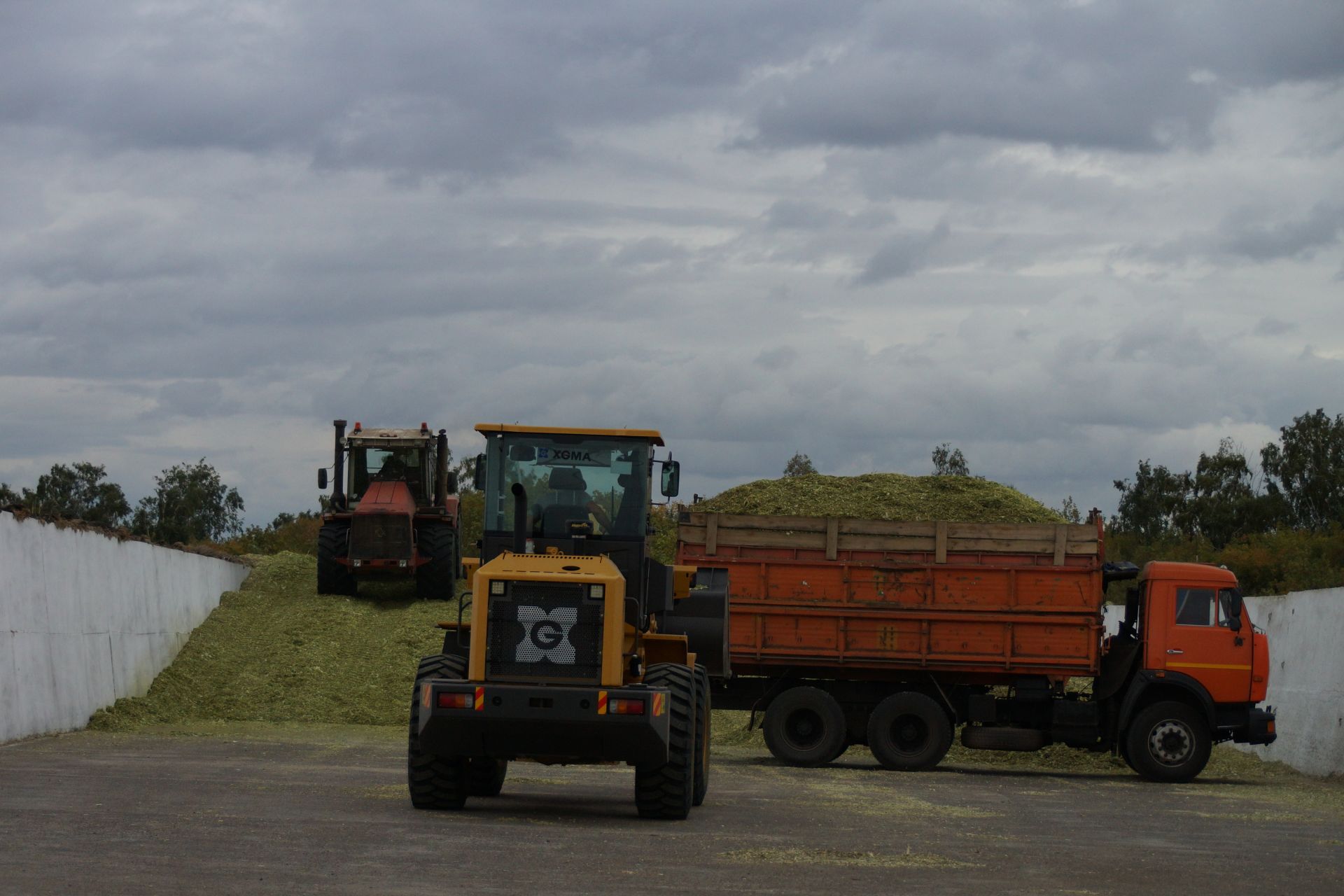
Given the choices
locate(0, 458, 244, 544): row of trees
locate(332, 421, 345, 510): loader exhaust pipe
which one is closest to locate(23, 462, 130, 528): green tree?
locate(0, 458, 244, 544): row of trees

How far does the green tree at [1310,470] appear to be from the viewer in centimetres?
6531

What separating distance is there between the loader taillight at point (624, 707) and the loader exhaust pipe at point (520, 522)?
1.57 m

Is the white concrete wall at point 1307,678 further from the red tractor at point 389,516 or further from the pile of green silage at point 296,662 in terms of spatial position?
the red tractor at point 389,516

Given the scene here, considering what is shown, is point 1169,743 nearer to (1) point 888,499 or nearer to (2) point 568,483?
(2) point 568,483

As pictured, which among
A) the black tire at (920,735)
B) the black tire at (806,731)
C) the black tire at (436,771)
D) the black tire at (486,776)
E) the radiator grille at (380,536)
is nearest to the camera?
the black tire at (436,771)

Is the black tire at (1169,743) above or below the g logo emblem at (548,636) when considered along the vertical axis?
below

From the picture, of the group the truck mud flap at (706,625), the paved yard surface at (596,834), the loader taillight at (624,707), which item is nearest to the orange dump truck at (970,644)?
the paved yard surface at (596,834)

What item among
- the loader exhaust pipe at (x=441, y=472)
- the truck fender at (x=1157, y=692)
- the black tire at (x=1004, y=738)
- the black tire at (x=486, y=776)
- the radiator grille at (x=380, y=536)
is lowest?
the black tire at (x=1004, y=738)

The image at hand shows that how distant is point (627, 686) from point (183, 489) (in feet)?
231

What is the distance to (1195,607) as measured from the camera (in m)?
21.3

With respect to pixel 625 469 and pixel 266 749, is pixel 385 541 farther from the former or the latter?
→ pixel 625 469

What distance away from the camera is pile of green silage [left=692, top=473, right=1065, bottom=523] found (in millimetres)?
32500

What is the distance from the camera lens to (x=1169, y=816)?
51.4 feet

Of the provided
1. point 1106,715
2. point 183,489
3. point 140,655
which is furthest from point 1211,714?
point 183,489
